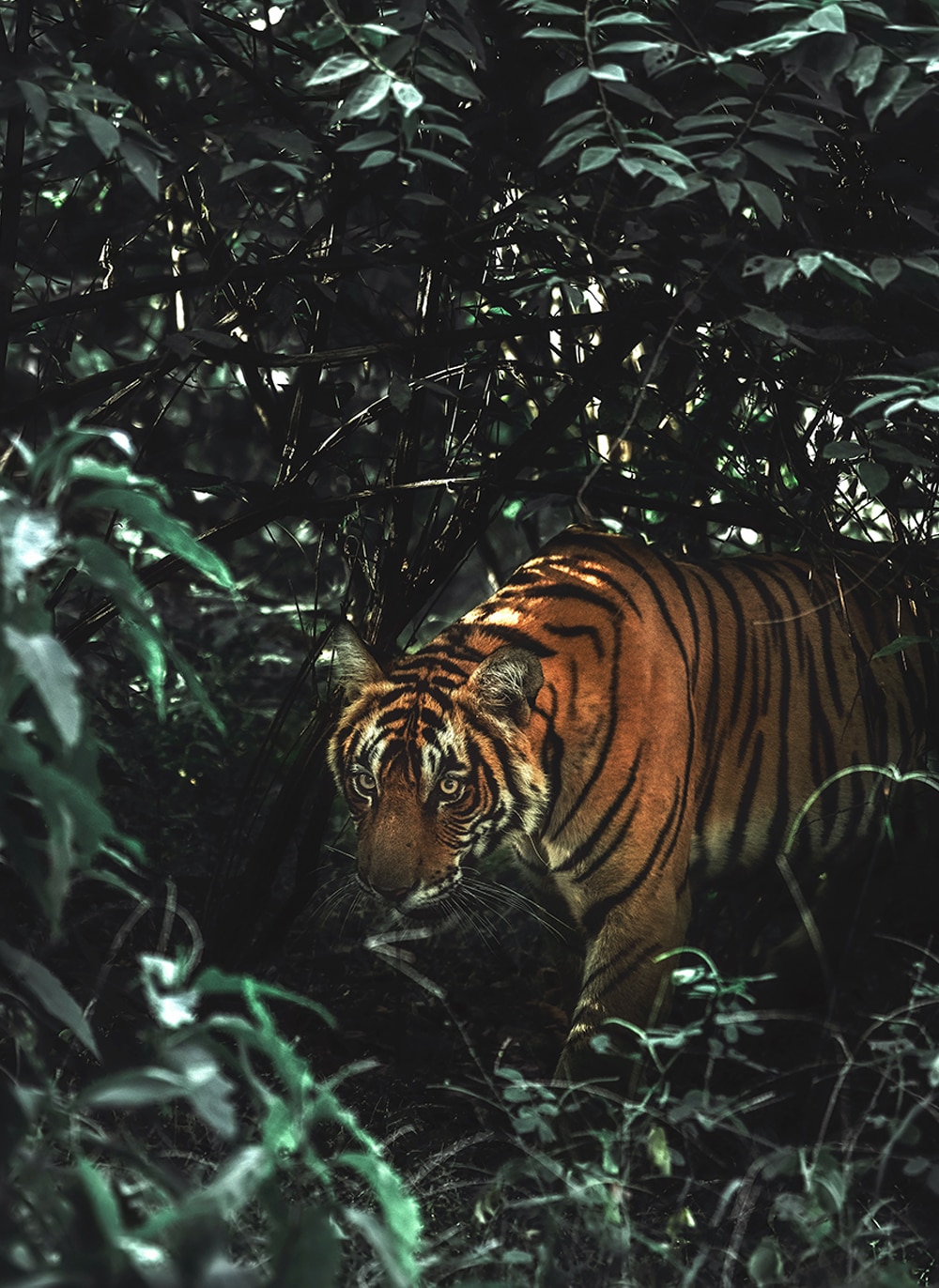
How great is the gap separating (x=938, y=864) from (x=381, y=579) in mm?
1504

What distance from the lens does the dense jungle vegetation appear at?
158 cm

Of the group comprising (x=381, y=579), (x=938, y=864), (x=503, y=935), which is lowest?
(x=503, y=935)

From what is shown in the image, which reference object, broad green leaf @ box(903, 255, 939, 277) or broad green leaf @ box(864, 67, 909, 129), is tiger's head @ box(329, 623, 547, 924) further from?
broad green leaf @ box(864, 67, 909, 129)

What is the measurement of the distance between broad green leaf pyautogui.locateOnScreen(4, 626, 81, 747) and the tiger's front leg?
6.38 feet

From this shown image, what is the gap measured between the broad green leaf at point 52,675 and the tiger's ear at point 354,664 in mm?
1878

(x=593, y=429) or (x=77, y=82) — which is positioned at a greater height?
(x=77, y=82)

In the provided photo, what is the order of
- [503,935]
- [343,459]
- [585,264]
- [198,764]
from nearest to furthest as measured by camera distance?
1. [585,264]
2. [343,459]
3. [503,935]
4. [198,764]

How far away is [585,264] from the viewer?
2.87 meters

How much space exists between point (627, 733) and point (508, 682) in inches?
11.5

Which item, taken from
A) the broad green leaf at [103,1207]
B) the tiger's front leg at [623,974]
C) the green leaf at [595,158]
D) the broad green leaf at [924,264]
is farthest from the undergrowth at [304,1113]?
the broad green leaf at [924,264]

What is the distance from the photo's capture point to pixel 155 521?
63.4 inches

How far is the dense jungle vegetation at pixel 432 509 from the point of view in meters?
1.58

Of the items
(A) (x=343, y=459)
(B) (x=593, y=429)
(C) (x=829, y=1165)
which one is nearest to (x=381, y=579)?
(A) (x=343, y=459)

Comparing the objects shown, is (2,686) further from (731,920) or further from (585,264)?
(731,920)
